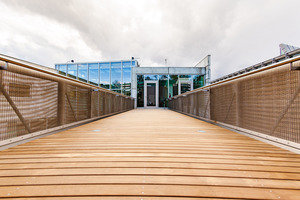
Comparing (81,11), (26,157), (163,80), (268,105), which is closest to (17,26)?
(81,11)

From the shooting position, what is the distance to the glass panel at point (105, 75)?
1251 centimetres

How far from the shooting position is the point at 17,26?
12.2 m

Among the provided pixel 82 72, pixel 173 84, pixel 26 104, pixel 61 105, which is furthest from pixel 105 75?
pixel 26 104

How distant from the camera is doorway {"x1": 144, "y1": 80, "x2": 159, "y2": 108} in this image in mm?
11875

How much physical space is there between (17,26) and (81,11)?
8.49 meters

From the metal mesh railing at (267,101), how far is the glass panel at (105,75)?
1149cm

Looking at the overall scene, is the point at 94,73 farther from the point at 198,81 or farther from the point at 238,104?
the point at 238,104

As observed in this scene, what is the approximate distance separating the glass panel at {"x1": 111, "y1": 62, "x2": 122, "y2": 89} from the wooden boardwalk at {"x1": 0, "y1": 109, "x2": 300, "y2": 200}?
11088mm

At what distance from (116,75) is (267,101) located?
39.7ft

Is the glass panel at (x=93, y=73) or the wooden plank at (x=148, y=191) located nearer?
the wooden plank at (x=148, y=191)

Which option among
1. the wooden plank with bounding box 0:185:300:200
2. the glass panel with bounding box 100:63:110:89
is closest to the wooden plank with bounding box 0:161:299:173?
the wooden plank with bounding box 0:185:300:200

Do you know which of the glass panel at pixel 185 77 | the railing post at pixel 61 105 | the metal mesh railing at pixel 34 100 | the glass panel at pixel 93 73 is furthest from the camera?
the glass panel at pixel 93 73

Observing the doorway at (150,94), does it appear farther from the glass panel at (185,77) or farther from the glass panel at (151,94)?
the glass panel at (185,77)

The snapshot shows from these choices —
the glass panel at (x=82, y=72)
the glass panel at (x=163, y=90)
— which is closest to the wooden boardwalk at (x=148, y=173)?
the glass panel at (x=163, y=90)
